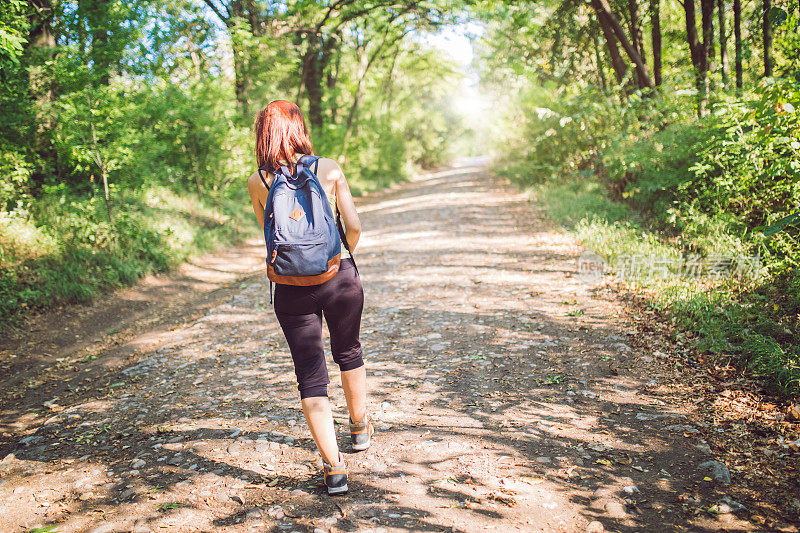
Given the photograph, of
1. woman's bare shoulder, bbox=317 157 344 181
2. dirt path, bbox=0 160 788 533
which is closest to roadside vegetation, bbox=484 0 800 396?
dirt path, bbox=0 160 788 533

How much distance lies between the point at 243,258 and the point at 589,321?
8134mm

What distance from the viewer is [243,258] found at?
11.6 metres

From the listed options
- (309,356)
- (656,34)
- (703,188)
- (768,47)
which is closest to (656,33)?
(656,34)

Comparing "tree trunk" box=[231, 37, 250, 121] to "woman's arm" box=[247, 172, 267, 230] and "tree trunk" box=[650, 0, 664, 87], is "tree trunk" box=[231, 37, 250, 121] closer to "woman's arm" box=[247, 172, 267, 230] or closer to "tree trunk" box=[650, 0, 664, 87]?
"tree trunk" box=[650, 0, 664, 87]

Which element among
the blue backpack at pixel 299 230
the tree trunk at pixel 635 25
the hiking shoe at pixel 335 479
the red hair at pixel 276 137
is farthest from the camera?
the tree trunk at pixel 635 25

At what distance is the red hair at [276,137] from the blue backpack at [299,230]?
0.10 meters

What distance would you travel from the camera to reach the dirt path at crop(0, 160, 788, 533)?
9.71 ft

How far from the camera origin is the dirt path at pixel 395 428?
2.96m

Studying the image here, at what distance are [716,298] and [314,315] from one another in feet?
15.3

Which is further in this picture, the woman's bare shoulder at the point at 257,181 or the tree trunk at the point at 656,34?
the tree trunk at the point at 656,34

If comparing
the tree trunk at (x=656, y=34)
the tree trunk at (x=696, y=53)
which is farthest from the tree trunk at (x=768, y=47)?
the tree trunk at (x=656, y=34)

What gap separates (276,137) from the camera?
296 centimetres

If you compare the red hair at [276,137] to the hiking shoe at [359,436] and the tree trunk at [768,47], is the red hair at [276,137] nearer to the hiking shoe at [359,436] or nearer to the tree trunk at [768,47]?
the hiking shoe at [359,436]

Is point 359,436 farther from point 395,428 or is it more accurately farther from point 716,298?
point 716,298
